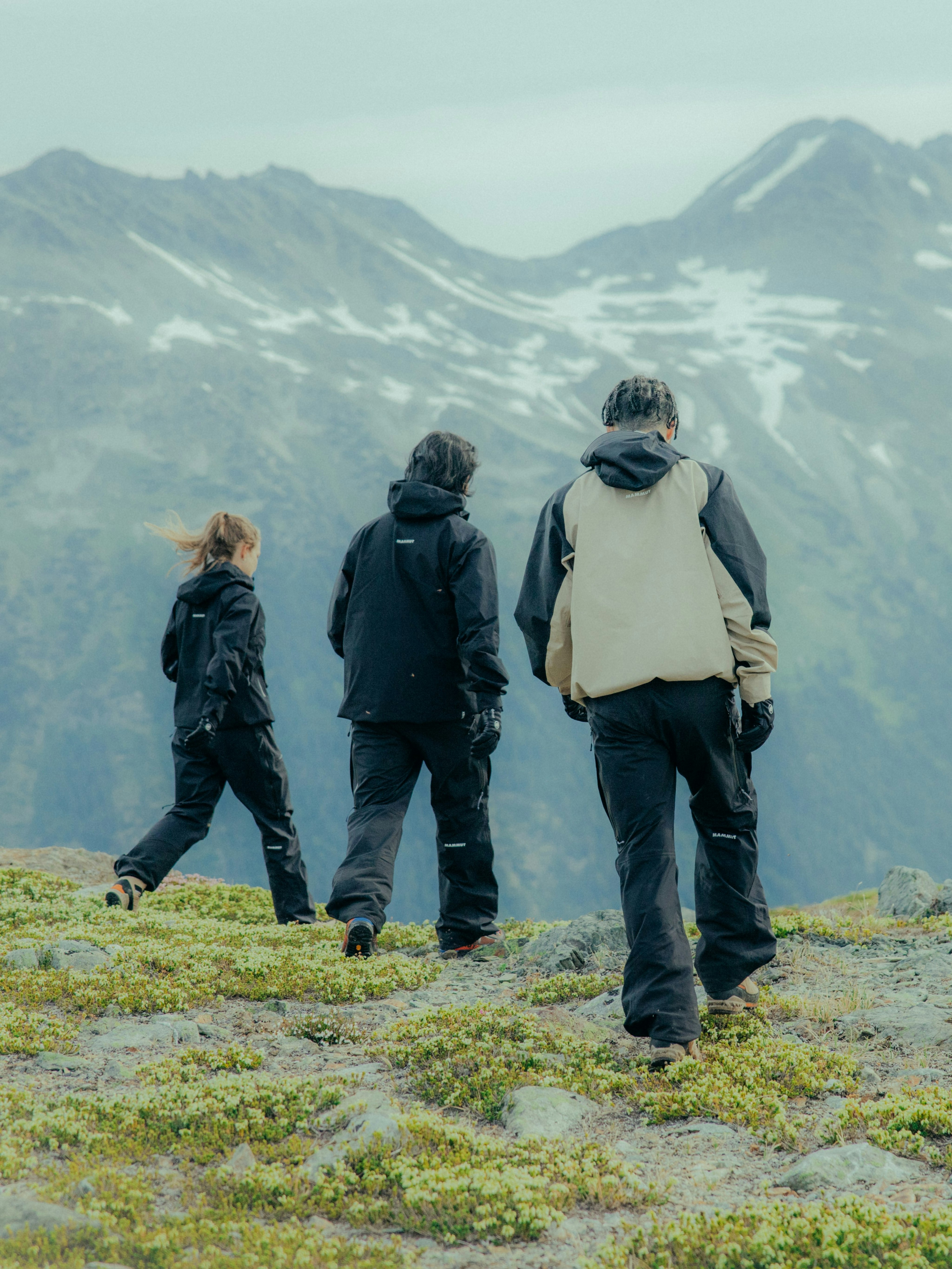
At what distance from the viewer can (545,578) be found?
5.57 meters

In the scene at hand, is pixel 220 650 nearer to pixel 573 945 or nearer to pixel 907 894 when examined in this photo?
pixel 573 945

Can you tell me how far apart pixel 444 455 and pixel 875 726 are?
338ft

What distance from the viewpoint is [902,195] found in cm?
19850

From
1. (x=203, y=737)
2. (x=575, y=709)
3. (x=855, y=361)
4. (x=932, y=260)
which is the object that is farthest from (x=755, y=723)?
(x=932, y=260)

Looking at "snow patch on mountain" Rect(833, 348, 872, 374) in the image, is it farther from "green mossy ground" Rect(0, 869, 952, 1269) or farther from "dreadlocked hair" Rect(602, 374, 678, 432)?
"green mossy ground" Rect(0, 869, 952, 1269)

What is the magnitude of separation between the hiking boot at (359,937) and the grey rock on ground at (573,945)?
1.07 meters

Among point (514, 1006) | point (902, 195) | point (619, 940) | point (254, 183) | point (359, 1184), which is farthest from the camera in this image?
point (902, 195)

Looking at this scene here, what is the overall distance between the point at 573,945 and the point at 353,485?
331 feet

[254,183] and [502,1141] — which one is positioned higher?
[254,183]

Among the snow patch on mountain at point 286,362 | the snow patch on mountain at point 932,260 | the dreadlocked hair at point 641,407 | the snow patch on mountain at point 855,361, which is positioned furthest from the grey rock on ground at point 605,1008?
the snow patch on mountain at point 932,260

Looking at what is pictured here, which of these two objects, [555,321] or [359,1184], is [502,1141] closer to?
[359,1184]

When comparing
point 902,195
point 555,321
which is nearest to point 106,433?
point 555,321

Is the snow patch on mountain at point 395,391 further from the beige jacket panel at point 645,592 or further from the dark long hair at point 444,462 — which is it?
the beige jacket panel at point 645,592

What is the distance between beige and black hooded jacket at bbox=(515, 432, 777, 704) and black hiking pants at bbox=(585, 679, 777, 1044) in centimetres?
14
